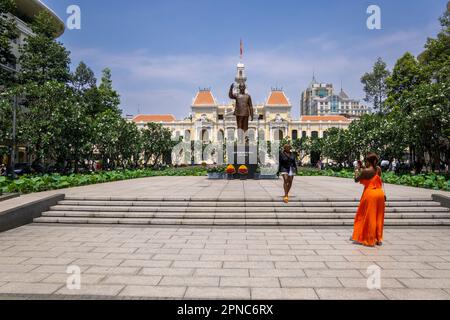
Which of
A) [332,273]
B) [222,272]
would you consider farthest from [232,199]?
[332,273]

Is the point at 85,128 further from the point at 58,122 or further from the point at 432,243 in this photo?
the point at 432,243

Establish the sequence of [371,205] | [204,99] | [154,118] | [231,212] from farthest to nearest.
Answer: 1. [204,99]
2. [154,118]
3. [231,212]
4. [371,205]

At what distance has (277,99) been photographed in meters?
96.6

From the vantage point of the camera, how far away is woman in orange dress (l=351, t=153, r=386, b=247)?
20.7 feet

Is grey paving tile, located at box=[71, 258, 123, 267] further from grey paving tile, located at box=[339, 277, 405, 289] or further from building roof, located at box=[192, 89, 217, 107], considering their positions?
building roof, located at box=[192, 89, 217, 107]

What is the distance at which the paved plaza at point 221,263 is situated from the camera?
4.23 meters

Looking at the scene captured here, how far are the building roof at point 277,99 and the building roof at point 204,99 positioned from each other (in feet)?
51.8

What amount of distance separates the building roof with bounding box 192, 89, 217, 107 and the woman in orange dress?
92.3 m

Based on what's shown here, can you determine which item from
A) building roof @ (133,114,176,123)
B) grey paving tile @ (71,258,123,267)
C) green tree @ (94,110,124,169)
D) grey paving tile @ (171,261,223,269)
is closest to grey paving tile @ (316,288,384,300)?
grey paving tile @ (171,261,223,269)

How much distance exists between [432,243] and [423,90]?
752 inches

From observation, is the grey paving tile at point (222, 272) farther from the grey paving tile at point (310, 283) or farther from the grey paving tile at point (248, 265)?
the grey paving tile at point (310, 283)

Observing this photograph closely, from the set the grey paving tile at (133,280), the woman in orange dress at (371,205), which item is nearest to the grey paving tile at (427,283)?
the woman in orange dress at (371,205)

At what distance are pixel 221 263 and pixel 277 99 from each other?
94299 mm

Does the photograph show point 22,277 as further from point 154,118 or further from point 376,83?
point 154,118
